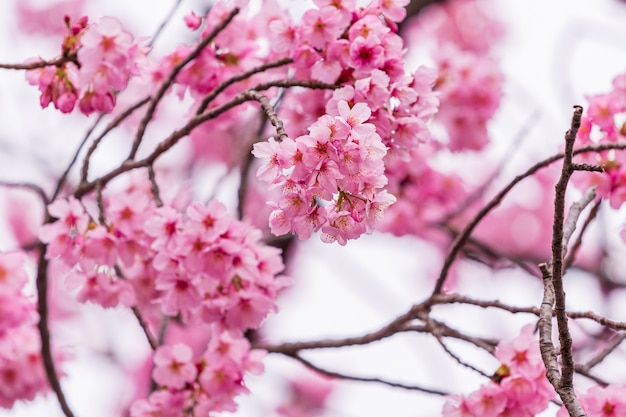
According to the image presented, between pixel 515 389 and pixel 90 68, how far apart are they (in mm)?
1146

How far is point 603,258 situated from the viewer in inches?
155

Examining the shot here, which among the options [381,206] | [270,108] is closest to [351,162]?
[381,206]

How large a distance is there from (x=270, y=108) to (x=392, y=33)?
16.2 inches

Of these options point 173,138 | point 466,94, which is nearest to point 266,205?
point 173,138

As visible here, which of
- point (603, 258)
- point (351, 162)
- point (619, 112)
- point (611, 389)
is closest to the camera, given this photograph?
point (351, 162)

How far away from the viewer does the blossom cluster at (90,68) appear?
6.28 feet

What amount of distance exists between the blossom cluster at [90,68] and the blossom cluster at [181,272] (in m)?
0.23

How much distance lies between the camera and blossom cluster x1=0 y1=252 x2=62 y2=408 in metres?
2.54

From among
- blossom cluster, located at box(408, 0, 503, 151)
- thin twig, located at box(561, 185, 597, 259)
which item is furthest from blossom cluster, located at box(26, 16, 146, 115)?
blossom cluster, located at box(408, 0, 503, 151)

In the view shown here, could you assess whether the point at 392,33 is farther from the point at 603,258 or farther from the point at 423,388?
the point at 603,258

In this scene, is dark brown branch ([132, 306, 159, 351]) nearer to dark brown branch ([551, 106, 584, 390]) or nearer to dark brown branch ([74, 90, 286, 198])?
dark brown branch ([74, 90, 286, 198])

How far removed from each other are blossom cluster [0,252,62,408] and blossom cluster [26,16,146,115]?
718 millimetres

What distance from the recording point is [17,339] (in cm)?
275

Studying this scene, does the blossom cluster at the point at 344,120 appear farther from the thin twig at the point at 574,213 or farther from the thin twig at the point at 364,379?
the thin twig at the point at 364,379
